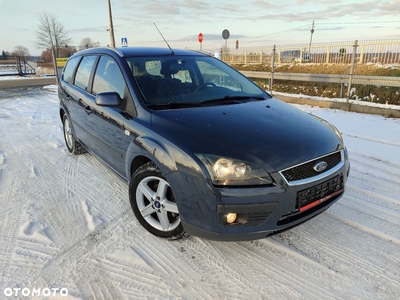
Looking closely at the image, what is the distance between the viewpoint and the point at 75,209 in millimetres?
3178

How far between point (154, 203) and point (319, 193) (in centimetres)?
135

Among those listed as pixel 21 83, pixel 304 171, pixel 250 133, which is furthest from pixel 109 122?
pixel 21 83

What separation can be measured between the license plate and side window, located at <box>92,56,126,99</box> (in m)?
1.90

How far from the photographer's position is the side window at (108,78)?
3027 millimetres

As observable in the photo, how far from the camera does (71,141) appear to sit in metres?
4.90

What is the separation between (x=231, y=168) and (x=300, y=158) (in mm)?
531

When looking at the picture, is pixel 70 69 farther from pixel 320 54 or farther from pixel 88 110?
pixel 320 54

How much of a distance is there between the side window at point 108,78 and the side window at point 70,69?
109 cm

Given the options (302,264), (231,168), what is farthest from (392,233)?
(231,168)

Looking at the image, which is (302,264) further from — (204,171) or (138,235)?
(138,235)

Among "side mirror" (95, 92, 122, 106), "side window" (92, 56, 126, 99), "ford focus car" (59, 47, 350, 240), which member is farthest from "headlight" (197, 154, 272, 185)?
"side window" (92, 56, 126, 99)

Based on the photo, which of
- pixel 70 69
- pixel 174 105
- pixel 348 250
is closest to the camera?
pixel 348 250

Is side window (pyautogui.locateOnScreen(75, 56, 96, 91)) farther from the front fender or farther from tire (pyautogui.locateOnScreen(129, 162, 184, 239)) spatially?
tire (pyautogui.locateOnScreen(129, 162, 184, 239))

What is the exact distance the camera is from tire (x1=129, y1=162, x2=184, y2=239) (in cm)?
247
